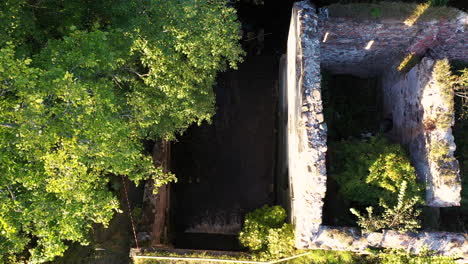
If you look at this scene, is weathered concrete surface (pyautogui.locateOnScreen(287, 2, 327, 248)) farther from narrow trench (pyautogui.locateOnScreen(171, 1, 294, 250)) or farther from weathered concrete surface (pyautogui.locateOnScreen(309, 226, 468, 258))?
narrow trench (pyautogui.locateOnScreen(171, 1, 294, 250))

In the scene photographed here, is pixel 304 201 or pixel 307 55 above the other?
pixel 307 55

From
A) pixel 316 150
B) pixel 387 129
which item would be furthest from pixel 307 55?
pixel 387 129

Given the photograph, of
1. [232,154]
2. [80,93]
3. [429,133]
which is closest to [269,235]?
[232,154]

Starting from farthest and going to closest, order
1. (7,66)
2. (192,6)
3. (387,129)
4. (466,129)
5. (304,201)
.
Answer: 1. (387,129)
2. (466,129)
3. (304,201)
4. (192,6)
5. (7,66)

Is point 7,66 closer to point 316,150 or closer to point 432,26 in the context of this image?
point 316,150

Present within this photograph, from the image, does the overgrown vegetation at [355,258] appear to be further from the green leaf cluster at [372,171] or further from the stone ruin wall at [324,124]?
the green leaf cluster at [372,171]

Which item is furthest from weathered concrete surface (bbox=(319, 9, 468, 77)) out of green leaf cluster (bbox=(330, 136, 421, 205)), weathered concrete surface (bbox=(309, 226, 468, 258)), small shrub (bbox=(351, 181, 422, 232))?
weathered concrete surface (bbox=(309, 226, 468, 258))
